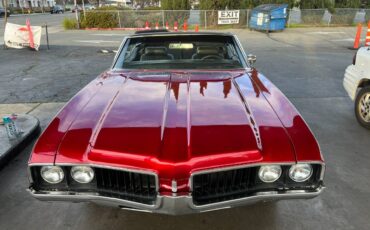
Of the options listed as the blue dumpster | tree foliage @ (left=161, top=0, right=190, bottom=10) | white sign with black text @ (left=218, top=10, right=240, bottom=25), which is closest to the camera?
the blue dumpster

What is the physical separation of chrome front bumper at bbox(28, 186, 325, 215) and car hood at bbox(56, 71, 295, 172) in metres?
0.26

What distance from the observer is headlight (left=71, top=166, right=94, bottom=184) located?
2.20 metres

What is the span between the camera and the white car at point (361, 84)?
4.86m

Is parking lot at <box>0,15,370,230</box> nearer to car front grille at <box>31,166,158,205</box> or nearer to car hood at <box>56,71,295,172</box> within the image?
car front grille at <box>31,166,158,205</box>

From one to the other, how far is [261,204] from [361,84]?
317 centimetres

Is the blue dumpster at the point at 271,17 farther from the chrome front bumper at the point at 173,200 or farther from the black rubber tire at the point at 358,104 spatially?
the chrome front bumper at the point at 173,200

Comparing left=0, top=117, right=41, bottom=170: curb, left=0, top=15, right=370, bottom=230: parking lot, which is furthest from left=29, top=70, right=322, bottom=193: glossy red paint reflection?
left=0, top=117, right=41, bottom=170: curb

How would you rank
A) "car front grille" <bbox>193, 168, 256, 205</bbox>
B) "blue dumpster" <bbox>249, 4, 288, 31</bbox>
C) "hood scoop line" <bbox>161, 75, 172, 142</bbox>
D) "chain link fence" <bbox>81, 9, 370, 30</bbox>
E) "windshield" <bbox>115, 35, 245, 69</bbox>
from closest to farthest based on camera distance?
"car front grille" <bbox>193, 168, 256, 205</bbox> → "hood scoop line" <bbox>161, 75, 172, 142</bbox> → "windshield" <bbox>115, 35, 245, 69</bbox> → "blue dumpster" <bbox>249, 4, 288, 31</bbox> → "chain link fence" <bbox>81, 9, 370, 30</bbox>

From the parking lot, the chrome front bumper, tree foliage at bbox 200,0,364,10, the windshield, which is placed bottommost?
the parking lot

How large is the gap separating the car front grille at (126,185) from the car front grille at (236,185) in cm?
30

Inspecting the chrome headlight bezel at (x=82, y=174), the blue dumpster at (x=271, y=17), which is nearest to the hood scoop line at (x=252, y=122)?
the chrome headlight bezel at (x=82, y=174)

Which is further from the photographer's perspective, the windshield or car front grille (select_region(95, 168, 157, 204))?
the windshield

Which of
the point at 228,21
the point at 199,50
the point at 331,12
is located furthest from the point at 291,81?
the point at 331,12

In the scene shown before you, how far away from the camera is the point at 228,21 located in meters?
23.1
